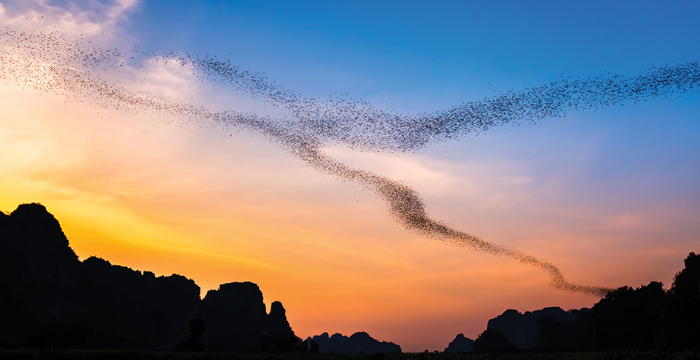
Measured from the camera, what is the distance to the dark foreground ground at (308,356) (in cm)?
2247

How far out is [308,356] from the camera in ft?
113

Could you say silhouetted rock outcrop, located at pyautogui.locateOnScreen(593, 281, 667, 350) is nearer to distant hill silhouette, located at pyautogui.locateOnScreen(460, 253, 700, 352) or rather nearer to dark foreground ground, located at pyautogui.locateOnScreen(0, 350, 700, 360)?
distant hill silhouette, located at pyautogui.locateOnScreen(460, 253, 700, 352)

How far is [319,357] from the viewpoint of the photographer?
112 feet

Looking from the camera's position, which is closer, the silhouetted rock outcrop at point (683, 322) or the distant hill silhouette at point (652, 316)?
the silhouetted rock outcrop at point (683, 322)

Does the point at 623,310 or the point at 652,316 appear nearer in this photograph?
the point at 652,316

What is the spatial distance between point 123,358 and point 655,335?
399ft

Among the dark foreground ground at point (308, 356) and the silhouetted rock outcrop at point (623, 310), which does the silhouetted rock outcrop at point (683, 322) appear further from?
the dark foreground ground at point (308, 356)

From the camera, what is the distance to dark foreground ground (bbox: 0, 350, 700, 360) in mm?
22469

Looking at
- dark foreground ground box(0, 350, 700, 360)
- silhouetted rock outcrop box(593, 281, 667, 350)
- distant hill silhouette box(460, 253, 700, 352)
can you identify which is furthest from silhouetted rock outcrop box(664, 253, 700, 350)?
dark foreground ground box(0, 350, 700, 360)

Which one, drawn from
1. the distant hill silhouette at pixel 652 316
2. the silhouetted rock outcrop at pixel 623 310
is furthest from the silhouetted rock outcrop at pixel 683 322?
the silhouetted rock outcrop at pixel 623 310

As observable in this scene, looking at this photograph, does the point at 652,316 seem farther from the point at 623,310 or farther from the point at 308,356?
the point at 308,356

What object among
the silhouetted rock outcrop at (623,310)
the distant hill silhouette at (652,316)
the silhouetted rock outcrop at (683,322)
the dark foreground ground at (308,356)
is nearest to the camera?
the dark foreground ground at (308,356)

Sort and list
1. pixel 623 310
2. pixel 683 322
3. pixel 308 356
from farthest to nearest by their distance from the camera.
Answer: pixel 623 310 → pixel 683 322 → pixel 308 356

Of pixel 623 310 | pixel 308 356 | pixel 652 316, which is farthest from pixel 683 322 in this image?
pixel 308 356
